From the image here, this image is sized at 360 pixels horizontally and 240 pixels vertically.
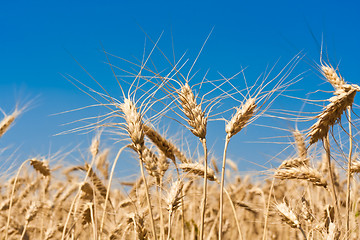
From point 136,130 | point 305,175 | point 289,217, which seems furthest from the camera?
point 305,175

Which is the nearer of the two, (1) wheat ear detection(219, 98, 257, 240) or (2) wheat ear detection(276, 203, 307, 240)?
(1) wheat ear detection(219, 98, 257, 240)

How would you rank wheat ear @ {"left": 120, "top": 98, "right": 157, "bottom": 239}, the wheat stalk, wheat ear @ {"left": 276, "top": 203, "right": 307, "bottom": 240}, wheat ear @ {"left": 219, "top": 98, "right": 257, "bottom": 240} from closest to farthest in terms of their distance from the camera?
1. wheat ear @ {"left": 120, "top": 98, "right": 157, "bottom": 239}
2. wheat ear @ {"left": 219, "top": 98, "right": 257, "bottom": 240}
3. wheat ear @ {"left": 276, "top": 203, "right": 307, "bottom": 240}
4. the wheat stalk

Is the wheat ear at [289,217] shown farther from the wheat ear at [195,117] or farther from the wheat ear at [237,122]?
the wheat ear at [195,117]

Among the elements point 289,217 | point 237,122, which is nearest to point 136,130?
point 237,122

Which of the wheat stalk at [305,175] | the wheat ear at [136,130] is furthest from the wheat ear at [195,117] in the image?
the wheat stalk at [305,175]

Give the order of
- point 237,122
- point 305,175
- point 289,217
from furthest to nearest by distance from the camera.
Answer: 1. point 305,175
2. point 289,217
3. point 237,122

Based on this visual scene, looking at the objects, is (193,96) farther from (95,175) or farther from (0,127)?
(0,127)

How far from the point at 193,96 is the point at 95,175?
1.53 metres

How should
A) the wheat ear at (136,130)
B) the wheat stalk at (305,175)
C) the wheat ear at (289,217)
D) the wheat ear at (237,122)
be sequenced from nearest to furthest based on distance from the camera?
1. the wheat ear at (136,130)
2. the wheat ear at (237,122)
3. the wheat ear at (289,217)
4. the wheat stalk at (305,175)

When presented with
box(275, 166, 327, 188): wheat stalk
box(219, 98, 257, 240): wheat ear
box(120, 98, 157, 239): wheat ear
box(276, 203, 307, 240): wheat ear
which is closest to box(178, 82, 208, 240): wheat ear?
box(219, 98, 257, 240): wheat ear

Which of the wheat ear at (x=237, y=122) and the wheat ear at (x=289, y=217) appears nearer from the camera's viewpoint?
the wheat ear at (x=237, y=122)

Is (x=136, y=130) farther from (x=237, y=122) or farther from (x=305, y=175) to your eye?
(x=305, y=175)

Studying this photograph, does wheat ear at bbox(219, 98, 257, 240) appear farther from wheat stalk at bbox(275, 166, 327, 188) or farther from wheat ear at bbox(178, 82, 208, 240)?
wheat stalk at bbox(275, 166, 327, 188)

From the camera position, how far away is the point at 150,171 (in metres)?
2.50
